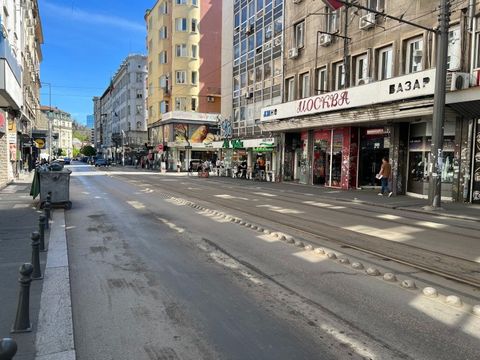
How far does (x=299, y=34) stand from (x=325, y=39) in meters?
4.18

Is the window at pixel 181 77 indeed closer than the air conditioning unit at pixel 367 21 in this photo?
No

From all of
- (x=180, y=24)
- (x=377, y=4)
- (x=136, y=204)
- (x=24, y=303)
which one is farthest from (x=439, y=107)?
(x=180, y=24)

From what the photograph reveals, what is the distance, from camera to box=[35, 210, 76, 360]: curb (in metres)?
4.08

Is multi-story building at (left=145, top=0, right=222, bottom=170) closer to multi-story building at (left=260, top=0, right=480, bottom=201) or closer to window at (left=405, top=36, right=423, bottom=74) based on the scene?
multi-story building at (left=260, top=0, right=480, bottom=201)

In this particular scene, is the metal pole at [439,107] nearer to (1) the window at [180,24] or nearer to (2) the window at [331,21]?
(2) the window at [331,21]

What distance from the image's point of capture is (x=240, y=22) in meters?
38.8

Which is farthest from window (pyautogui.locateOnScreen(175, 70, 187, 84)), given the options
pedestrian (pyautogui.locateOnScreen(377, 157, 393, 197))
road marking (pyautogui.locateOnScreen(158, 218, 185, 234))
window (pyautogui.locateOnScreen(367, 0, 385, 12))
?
road marking (pyautogui.locateOnScreen(158, 218, 185, 234))

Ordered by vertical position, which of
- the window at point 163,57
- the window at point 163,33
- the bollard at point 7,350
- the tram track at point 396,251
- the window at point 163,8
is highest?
the window at point 163,8

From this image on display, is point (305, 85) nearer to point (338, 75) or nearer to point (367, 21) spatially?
point (338, 75)

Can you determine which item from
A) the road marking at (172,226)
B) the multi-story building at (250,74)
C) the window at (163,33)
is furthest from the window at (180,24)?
the road marking at (172,226)

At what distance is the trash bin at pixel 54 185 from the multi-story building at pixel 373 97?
12937mm

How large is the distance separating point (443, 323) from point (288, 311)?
64.0 inches

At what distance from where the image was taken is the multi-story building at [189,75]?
190 feet

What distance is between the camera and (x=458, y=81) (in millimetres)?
16156
